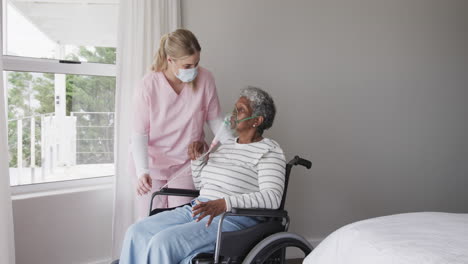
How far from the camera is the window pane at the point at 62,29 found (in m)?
2.31

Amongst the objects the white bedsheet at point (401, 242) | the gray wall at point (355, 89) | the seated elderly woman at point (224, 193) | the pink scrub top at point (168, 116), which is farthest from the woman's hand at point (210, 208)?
the gray wall at point (355, 89)

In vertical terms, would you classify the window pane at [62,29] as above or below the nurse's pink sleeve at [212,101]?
above

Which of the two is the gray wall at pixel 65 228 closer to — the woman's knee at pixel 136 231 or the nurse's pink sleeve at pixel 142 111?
the nurse's pink sleeve at pixel 142 111

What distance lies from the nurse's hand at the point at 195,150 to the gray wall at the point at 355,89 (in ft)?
2.26

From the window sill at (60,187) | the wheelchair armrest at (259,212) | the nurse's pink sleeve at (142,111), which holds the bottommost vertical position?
the window sill at (60,187)

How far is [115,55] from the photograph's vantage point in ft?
8.60

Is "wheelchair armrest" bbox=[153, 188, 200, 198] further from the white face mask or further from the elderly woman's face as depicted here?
the white face mask

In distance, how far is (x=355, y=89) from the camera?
3004 mm

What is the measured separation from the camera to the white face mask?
2051 millimetres

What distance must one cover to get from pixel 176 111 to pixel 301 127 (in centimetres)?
109

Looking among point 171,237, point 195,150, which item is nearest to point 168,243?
point 171,237

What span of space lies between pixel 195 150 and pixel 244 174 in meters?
0.31

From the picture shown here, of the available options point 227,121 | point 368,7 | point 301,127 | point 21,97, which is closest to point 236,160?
point 227,121

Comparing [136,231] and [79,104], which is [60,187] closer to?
[79,104]
